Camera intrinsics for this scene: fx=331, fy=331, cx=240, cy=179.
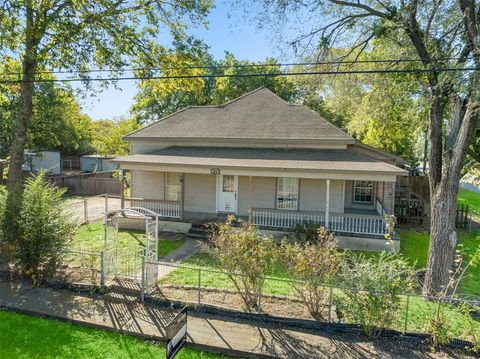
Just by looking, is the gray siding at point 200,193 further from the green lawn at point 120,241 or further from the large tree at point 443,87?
the large tree at point 443,87

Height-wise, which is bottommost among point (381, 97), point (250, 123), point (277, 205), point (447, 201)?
point (277, 205)

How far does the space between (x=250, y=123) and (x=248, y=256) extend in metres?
11.7

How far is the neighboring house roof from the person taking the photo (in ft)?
43.5

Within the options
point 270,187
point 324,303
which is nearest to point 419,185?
point 270,187

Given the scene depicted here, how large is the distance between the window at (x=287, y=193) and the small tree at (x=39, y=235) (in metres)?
9.31

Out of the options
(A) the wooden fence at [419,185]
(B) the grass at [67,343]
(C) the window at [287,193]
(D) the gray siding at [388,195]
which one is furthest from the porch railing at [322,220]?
(A) the wooden fence at [419,185]

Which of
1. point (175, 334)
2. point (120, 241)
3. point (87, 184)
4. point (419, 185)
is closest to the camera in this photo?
point (175, 334)

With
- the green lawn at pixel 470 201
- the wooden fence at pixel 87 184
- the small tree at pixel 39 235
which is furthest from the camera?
the green lawn at pixel 470 201

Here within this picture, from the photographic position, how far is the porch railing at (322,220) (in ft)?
43.5

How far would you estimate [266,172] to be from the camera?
1362cm

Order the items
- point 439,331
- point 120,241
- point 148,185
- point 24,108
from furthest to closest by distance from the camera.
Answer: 1. point 148,185
2. point 120,241
3. point 24,108
4. point 439,331

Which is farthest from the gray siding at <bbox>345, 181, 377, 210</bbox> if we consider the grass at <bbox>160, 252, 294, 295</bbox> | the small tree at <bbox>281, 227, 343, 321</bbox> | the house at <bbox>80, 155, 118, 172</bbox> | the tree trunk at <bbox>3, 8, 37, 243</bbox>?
the house at <bbox>80, 155, 118, 172</bbox>

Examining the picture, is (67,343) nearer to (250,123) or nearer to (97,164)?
(250,123)

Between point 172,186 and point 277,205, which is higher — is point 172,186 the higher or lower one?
the higher one
